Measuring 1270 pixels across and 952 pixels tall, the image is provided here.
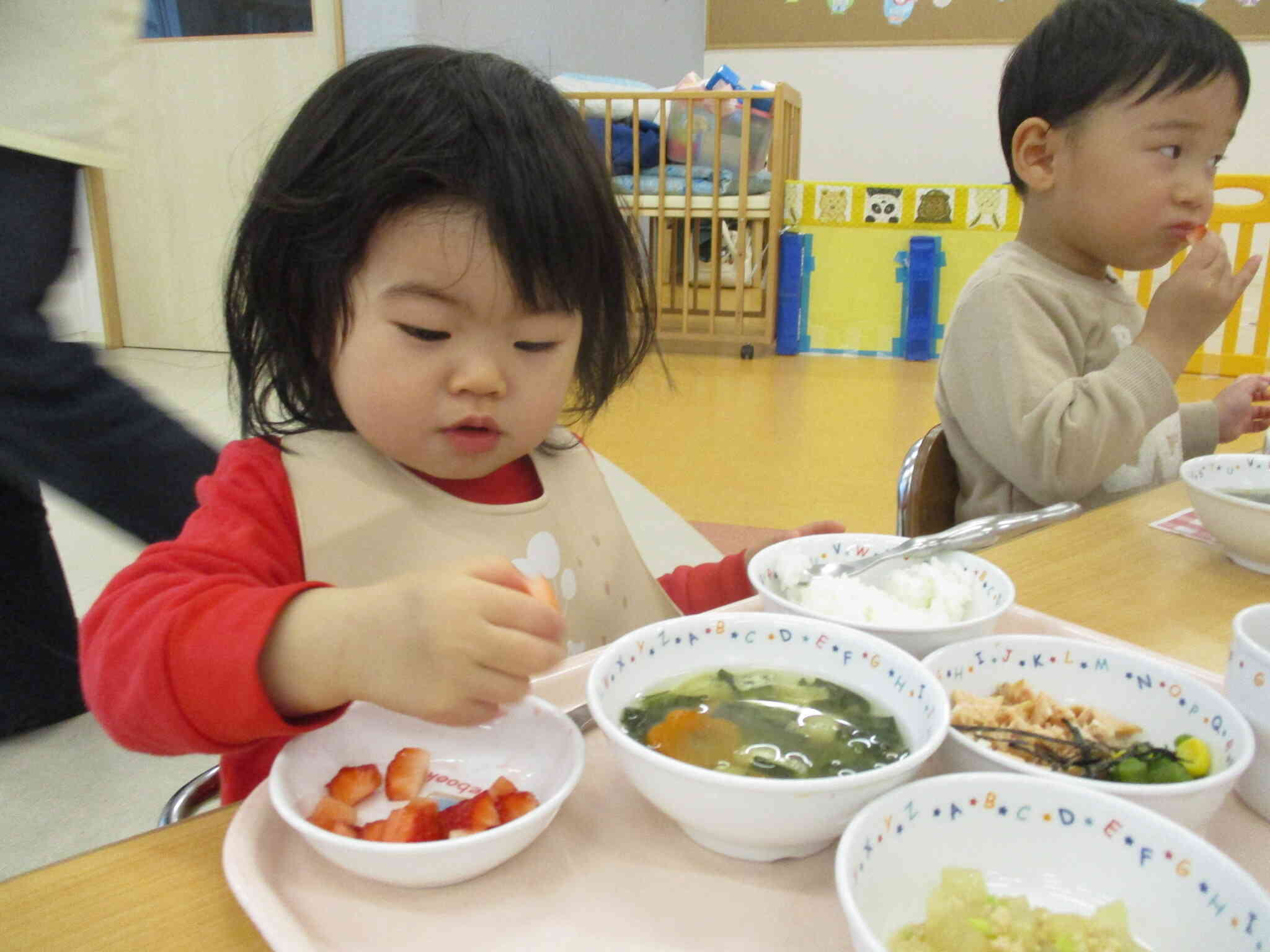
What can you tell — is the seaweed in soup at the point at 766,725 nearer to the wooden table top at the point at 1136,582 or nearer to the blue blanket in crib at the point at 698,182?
the wooden table top at the point at 1136,582

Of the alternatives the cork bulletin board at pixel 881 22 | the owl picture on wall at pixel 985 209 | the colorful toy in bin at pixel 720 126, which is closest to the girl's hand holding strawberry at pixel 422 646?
the colorful toy in bin at pixel 720 126

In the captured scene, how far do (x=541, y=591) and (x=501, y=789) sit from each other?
0.35 feet

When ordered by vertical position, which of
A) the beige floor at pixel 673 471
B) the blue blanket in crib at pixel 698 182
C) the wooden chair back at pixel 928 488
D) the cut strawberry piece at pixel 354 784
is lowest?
the beige floor at pixel 673 471

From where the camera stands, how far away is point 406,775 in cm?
51

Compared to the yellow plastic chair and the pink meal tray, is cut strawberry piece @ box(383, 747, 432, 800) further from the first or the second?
the yellow plastic chair

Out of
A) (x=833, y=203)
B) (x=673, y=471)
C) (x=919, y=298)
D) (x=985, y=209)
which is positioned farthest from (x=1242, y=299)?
(x=673, y=471)

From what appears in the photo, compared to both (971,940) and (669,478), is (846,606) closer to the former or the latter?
(971,940)

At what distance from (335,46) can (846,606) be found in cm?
378

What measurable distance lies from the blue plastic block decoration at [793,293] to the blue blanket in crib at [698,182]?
0.88 ft

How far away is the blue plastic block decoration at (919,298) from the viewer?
170 inches

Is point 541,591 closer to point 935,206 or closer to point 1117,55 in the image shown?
point 1117,55

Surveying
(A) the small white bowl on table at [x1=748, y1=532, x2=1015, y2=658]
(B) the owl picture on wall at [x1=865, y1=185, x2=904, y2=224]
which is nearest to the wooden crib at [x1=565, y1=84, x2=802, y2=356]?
(B) the owl picture on wall at [x1=865, y1=185, x2=904, y2=224]

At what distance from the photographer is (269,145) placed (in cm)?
83

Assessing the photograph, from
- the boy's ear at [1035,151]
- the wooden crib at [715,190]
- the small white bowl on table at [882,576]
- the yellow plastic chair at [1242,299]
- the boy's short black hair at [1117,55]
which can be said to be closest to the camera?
the small white bowl on table at [882,576]
